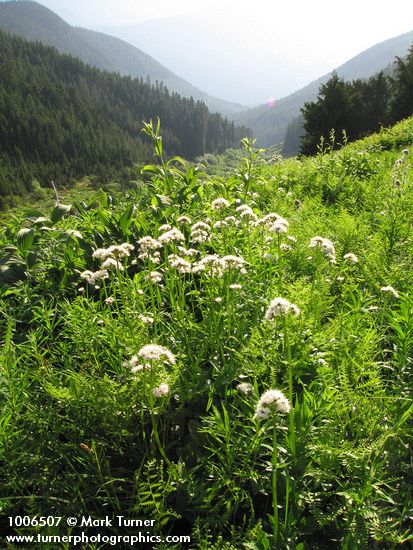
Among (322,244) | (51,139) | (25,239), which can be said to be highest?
(51,139)

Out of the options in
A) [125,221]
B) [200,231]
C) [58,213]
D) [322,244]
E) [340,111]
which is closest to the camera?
[322,244]

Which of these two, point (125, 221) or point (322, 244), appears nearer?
point (322, 244)

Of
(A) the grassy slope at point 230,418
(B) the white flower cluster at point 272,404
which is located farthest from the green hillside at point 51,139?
(B) the white flower cluster at point 272,404

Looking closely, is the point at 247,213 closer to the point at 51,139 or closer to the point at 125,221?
the point at 125,221

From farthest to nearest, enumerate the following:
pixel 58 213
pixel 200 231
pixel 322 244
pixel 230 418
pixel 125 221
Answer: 1. pixel 58 213
2. pixel 125 221
3. pixel 200 231
4. pixel 322 244
5. pixel 230 418

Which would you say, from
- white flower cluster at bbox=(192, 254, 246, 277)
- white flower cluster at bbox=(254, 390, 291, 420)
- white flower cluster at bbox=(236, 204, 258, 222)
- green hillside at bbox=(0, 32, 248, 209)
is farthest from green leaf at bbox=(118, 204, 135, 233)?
green hillside at bbox=(0, 32, 248, 209)

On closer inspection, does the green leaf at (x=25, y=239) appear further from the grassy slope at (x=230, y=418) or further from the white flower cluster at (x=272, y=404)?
the white flower cluster at (x=272, y=404)

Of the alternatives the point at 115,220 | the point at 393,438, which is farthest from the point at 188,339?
the point at 115,220

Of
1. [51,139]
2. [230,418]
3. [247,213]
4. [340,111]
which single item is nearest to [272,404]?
[230,418]

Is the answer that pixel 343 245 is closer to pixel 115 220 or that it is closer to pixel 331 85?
pixel 115 220

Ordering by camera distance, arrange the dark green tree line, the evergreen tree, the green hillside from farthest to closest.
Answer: the green hillside
the evergreen tree
the dark green tree line

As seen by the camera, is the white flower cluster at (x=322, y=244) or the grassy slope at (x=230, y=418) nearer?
the grassy slope at (x=230, y=418)

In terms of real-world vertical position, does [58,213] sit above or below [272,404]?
above

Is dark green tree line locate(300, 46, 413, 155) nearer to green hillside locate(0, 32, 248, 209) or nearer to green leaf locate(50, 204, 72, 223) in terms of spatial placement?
green leaf locate(50, 204, 72, 223)
